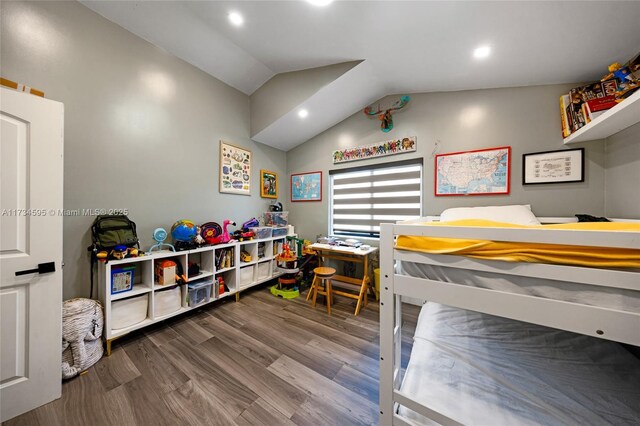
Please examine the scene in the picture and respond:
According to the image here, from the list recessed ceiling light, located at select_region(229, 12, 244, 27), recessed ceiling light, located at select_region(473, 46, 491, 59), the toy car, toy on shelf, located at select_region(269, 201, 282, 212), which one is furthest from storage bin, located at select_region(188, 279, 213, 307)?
recessed ceiling light, located at select_region(473, 46, 491, 59)

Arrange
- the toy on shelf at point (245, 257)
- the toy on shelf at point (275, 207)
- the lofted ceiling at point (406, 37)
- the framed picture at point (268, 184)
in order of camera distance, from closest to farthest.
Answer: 1. the lofted ceiling at point (406, 37)
2. the toy on shelf at point (245, 257)
3. the framed picture at point (268, 184)
4. the toy on shelf at point (275, 207)

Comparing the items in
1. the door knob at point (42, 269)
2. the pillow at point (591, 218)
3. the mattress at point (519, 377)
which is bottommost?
the mattress at point (519, 377)

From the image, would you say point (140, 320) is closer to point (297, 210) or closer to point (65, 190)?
point (65, 190)

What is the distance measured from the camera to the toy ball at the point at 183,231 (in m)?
2.21

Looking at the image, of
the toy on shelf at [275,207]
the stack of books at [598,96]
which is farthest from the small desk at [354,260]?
the stack of books at [598,96]

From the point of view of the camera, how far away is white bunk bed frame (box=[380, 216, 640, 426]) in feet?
1.96

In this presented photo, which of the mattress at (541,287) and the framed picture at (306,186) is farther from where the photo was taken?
the framed picture at (306,186)

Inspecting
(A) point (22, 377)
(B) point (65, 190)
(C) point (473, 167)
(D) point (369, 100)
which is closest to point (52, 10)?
(B) point (65, 190)

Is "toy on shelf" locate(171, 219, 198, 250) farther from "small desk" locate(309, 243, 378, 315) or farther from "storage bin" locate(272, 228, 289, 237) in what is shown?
"small desk" locate(309, 243, 378, 315)

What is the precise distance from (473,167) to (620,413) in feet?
6.79

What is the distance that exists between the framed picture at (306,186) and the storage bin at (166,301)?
2.19 meters

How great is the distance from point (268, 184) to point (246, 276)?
4.97ft

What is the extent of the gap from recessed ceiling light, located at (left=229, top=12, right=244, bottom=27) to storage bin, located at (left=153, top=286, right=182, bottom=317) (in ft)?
8.69

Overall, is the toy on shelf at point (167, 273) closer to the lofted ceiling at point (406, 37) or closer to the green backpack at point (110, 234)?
the green backpack at point (110, 234)
